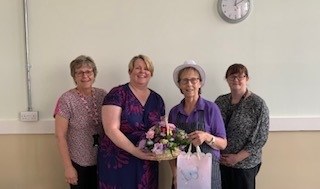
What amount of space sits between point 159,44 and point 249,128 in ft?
2.94

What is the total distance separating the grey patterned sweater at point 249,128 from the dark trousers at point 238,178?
4 cm

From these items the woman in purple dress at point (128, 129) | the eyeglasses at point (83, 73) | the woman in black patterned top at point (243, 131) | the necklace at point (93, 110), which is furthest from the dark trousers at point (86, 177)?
the woman in black patterned top at point (243, 131)

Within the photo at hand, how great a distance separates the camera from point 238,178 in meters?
1.94

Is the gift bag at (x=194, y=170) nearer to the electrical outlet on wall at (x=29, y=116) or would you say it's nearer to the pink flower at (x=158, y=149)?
the pink flower at (x=158, y=149)

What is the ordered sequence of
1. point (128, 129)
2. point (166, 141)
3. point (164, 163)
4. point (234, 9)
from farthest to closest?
1. point (164, 163)
2. point (234, 9)
3. point (128, 129)
4. point (166, 141)

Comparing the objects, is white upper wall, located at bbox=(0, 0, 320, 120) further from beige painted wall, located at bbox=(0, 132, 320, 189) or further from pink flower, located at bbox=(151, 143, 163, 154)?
pink flower, located at bbox=(151, 143, 163, 154)

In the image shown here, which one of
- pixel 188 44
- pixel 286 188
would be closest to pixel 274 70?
pixel 188 44

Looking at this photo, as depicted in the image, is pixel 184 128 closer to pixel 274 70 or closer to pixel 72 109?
pixel 72 109

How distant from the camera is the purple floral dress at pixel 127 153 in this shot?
1.81m

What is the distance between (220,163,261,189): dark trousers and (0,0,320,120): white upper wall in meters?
0.58

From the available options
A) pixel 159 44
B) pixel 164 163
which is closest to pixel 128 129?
pixel 164 163

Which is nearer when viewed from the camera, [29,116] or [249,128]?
[249,128]

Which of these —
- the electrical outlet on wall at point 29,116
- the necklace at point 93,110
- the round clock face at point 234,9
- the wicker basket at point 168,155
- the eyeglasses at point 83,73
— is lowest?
the wicker basket at point 168,155

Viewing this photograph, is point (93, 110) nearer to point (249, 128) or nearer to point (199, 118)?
point (199, 118)
